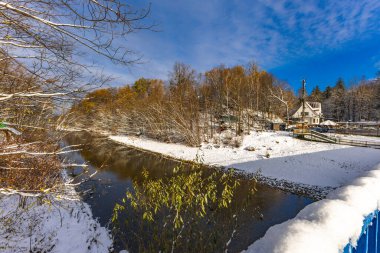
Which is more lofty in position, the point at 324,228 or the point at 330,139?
the point at 324,228

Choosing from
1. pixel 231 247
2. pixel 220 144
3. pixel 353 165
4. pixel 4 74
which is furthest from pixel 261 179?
pixel 4 74

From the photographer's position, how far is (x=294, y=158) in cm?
1919

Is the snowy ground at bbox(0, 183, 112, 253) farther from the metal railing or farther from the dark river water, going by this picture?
the metal railing

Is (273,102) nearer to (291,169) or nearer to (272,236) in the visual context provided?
(291,169)

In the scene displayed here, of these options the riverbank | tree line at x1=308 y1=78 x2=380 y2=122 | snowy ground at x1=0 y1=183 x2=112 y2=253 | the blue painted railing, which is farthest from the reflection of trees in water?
tree line at x1=308 y1=78 x2=380 y2=122

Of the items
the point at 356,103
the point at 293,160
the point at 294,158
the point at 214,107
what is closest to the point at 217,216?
the point at 293,160

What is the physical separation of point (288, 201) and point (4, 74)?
12873 millimetres

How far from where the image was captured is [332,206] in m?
1.73

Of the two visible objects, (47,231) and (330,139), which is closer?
(47,231)

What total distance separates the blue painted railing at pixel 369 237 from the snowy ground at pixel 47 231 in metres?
6.17

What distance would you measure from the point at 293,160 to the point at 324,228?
1941 centimetres

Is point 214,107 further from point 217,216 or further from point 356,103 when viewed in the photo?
point 356,103

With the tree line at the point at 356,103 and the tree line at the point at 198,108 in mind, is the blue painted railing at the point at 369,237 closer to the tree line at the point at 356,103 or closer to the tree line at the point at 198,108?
the tree line at the point at 198,108

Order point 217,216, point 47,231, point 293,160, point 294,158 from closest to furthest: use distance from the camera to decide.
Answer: point 47,231 < point 217,216 < point 293,160 < point 294,158
